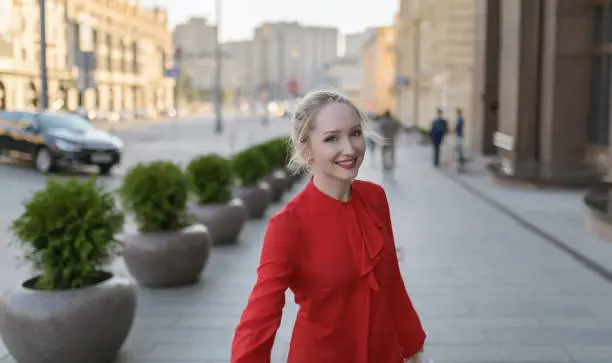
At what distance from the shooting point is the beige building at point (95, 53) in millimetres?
59812

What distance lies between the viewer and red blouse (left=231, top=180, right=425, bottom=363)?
7.89 ft

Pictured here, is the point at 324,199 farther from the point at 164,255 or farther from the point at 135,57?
the point at 135,57

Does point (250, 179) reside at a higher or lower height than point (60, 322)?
higher

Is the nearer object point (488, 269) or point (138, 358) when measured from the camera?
point (138, 358)

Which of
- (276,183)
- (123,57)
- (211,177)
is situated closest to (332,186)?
(211,177)

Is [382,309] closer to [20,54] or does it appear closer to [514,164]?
[514,164]

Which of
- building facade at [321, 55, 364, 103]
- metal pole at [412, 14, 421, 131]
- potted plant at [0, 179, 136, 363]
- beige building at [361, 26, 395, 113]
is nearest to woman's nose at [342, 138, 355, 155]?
potted plant at [0, 179, 136, 363]

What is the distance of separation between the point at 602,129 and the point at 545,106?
1.35 metres

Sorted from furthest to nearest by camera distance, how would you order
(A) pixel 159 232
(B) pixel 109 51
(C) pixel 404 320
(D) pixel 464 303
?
(B) pixel 109 51 < (A) pixel 159 232 < (D) pixel 464 303 < (C) pixel 404 320

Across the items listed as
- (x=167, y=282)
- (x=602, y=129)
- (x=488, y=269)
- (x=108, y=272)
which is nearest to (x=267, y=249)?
(x=108, y=272)

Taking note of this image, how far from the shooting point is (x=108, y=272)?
5.68 meters

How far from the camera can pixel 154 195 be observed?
7723mm

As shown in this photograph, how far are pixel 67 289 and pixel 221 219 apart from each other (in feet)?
15.7

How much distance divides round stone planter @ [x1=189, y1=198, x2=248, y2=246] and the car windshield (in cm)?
1286
